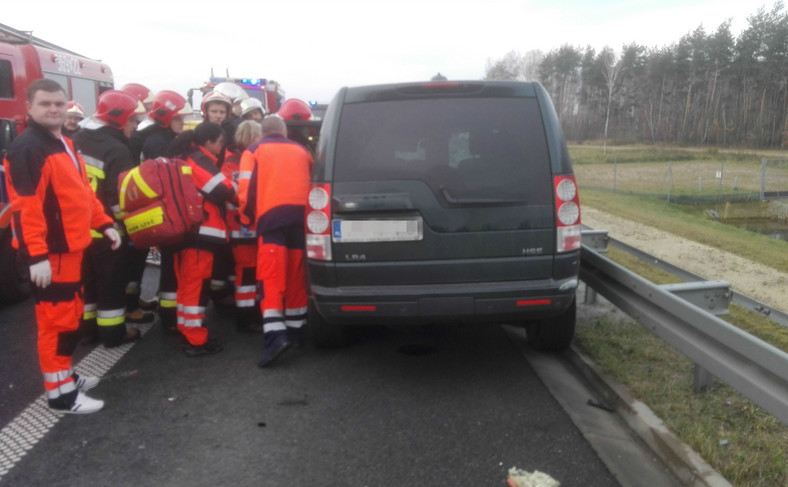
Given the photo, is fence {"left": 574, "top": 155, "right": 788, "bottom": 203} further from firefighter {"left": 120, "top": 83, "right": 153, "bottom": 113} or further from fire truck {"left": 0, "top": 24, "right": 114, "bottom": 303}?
firefighter {"left": 120, "top": 83, "right": 153, "bottom": 113}

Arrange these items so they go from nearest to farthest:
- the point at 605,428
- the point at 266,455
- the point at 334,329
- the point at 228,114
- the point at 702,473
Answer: the point at 702,473
the point at 266,455
the point at 605,428
the point at 334,329
the point at 228,114

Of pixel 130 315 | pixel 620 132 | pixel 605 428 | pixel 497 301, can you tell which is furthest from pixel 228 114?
pixel 620 132

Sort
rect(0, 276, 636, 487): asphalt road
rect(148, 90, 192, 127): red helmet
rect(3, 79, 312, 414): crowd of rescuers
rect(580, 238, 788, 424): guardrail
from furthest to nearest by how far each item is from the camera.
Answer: rect(148, 90, 192, 127): red helmet
rect(3, 79, 312, 414): crowd of rescuers
rect(0, 276, 636, 487): asphalt road
rect(580, 238, 788, 424): guardrail

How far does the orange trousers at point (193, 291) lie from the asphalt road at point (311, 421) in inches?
8.2

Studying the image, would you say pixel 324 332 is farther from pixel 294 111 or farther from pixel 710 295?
pixel 294 111

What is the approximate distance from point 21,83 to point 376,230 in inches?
316

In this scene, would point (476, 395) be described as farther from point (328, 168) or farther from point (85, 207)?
point (85, 207)

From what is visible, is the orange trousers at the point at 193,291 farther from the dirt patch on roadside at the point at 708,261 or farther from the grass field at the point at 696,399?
the dirt patch on roadside at the point at 708,261

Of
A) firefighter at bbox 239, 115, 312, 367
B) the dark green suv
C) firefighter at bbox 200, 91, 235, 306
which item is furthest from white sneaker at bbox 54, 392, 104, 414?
firefighter at bbox 200, 91, 235, 306

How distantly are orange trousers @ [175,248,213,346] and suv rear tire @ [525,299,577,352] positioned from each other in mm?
2534

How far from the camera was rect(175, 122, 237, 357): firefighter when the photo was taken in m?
5.28

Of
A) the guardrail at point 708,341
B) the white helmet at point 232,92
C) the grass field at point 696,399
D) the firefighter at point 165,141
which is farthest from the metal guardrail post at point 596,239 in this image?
the white helmet at point 232,92

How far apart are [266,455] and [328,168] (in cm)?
173

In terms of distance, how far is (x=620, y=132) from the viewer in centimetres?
8756
